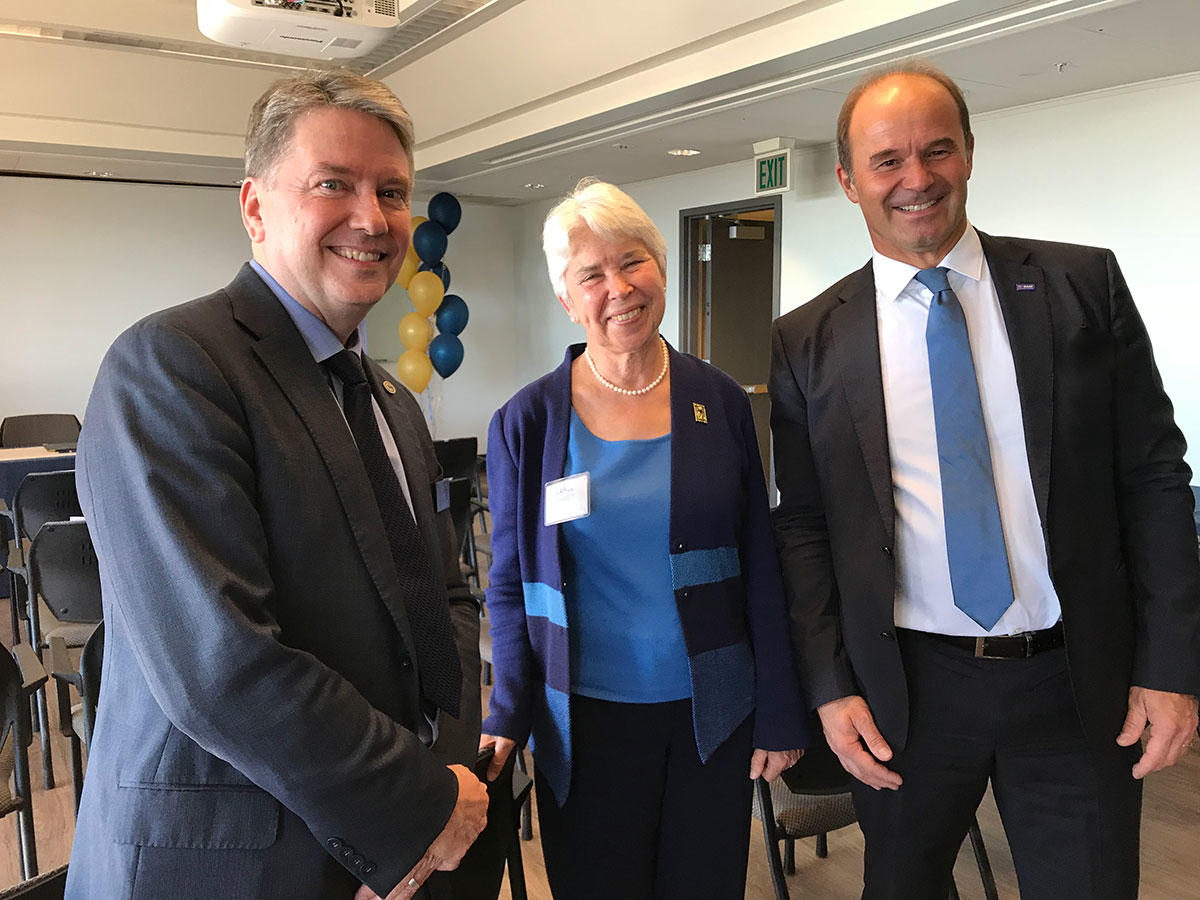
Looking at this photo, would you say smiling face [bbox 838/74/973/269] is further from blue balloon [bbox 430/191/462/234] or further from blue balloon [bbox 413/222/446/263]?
blue balloon [bbox 430/191/462/234]

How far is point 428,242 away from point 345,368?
791 cm

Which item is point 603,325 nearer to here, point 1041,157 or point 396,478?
point 396,478

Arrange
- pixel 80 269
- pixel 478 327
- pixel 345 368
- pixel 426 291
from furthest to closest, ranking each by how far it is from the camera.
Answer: pixel 478 327 → pixel 426 291 → pixel 80 269 → pixel 345 368

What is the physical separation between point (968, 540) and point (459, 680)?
0.84 m

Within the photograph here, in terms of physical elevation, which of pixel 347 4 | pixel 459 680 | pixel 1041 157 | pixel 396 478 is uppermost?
pixel 347 4

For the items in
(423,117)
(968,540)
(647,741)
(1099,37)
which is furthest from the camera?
(423,117)

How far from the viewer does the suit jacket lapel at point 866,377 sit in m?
1.52

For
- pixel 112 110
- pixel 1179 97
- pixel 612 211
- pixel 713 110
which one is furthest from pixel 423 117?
pixel 612 211

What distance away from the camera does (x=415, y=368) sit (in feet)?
29.0

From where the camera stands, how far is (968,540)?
1.47 m

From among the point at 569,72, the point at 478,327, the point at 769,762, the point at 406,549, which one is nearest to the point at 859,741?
the point at 769,762

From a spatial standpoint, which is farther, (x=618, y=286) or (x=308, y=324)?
(x=618, y=286)

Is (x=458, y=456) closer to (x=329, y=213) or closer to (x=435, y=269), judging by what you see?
(x=435, y=269)

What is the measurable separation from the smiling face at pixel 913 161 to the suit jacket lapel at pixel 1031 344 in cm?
12
